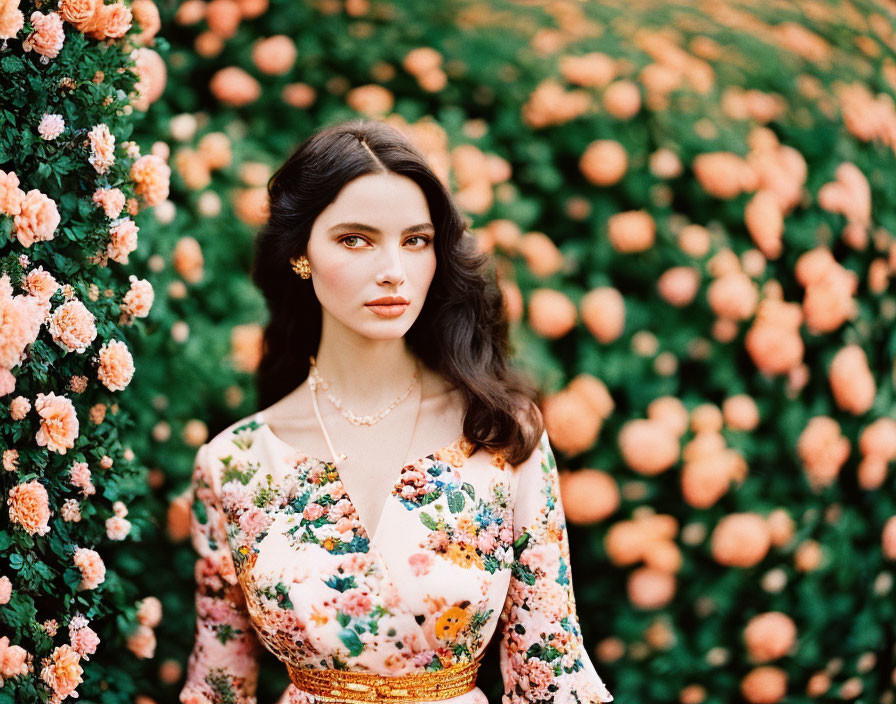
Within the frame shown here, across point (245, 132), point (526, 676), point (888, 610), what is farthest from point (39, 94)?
point (888, 610)

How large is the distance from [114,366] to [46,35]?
23.4 inches

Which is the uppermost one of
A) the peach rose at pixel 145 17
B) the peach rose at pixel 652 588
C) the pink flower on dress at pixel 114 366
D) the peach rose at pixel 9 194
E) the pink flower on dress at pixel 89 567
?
the peach rose at pixel 145 17

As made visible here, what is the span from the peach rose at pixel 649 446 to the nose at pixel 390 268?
627 millimetres

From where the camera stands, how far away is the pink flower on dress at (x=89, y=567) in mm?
1882

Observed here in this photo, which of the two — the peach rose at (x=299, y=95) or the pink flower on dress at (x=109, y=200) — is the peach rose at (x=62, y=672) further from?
the peach rose at (x=299, y=95)

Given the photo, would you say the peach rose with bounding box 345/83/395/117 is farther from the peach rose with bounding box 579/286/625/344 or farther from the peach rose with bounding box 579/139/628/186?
the peach rose with bounding box 579/286/625/344

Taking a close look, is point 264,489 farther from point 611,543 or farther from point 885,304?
point 885,304

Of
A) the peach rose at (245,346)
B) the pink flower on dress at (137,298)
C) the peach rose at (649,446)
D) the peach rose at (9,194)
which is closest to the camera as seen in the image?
the peach rose at (9,194)

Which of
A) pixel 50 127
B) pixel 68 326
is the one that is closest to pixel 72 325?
pixel 68 326

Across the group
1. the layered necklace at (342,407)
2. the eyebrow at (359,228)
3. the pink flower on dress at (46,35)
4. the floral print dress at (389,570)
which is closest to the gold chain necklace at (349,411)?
the layered necklace at (342,407)

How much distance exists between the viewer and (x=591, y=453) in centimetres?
211

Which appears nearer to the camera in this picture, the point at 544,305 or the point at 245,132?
the point at 544,305

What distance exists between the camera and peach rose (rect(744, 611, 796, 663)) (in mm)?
2090

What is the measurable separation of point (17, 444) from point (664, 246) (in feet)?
4.37
